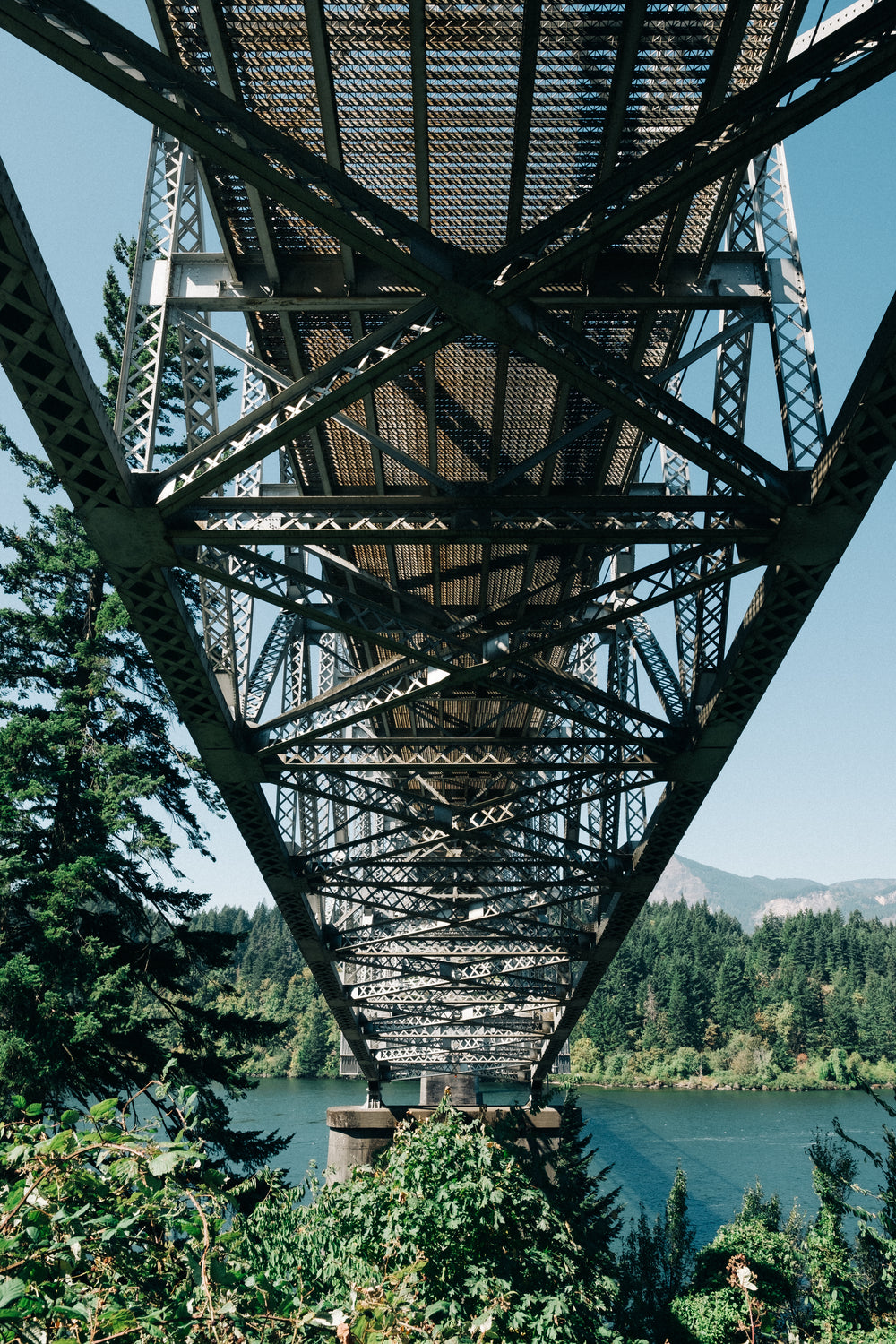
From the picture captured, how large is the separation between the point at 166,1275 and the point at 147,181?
23.1 ft

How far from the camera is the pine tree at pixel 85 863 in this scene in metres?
14.4

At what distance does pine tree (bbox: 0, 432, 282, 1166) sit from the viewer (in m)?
14.4

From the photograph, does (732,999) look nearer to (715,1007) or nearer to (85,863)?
(715,1007)

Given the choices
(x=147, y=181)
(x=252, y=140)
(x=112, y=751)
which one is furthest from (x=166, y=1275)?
(x=112, y=751)

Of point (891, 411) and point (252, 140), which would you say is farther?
point (891, 411)

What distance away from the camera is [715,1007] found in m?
96.4

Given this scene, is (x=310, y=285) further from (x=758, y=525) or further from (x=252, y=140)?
(x=758, y=525)

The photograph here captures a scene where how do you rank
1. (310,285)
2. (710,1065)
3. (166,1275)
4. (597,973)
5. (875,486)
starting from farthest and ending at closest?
(710,1065)
(597,973)
(310,285)
(875,486)
(166,1275)

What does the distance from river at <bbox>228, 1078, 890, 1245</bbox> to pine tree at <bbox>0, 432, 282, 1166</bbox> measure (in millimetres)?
14273

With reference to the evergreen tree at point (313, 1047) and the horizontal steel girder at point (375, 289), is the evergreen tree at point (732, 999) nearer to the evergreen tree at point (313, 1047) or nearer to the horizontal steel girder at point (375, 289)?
the evergreen tree at point (313, 1047)

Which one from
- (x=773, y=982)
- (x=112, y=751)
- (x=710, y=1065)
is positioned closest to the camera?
(x=112, y=751)

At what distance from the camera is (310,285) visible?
27.8 feet

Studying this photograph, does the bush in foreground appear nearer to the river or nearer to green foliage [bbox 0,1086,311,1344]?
green foliage [bbox 0,1086,311,1344]

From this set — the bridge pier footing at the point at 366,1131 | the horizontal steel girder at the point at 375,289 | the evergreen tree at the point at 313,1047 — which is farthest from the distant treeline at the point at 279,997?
the horizontal steel girder at the point at 375,289
